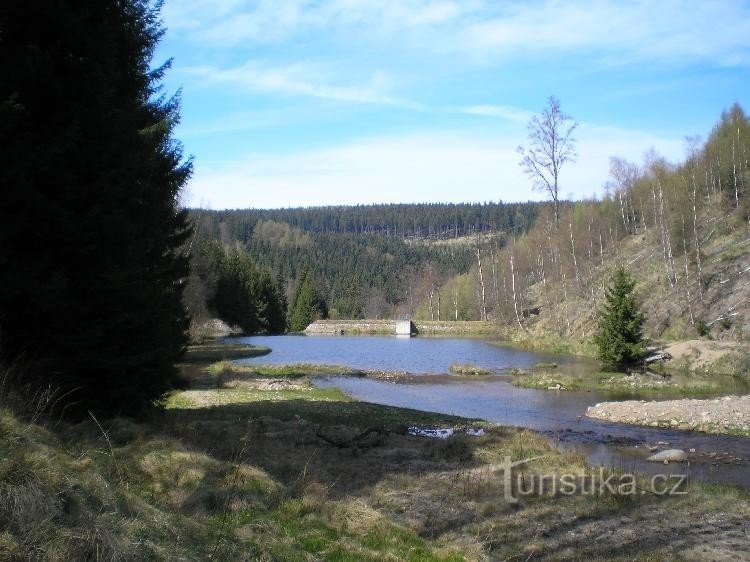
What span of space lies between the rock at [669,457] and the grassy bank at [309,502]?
10.3 feet

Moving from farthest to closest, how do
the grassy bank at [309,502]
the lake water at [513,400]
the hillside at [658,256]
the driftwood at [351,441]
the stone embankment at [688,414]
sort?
the hillside at [658,256], the stone embankment at [688,414], the lake water at [513,400], the driftwood at [351,441], the grassy bank at [309,502]

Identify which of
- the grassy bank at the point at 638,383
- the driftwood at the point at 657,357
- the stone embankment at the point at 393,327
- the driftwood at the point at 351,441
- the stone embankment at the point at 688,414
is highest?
the driftwood at the point at 351,441

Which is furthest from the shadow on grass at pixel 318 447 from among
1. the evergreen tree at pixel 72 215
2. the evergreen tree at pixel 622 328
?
the evergreen tree at pixel 622 328

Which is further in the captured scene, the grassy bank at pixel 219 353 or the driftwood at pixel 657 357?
the grassy bank at pixel 219 353

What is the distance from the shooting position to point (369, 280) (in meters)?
157

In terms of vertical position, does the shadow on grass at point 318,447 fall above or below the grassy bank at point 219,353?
above

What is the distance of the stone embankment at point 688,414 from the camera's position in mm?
19316

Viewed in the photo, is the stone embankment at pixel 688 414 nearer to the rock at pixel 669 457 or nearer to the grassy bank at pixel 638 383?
the grassy bank at pixel 638 383

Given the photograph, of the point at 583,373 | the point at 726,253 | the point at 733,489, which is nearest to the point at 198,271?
the point at 583,373

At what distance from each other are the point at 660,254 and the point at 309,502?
52086 millimetres

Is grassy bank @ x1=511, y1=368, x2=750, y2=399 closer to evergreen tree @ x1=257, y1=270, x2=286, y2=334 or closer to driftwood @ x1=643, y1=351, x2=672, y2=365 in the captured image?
driftwood @ x1=643, y1=351, x2=672, y2=365

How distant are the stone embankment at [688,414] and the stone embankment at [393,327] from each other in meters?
48.6

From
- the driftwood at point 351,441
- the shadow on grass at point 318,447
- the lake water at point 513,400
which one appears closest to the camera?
the shadow on grass at point 318,447

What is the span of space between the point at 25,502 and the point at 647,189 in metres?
66.5
